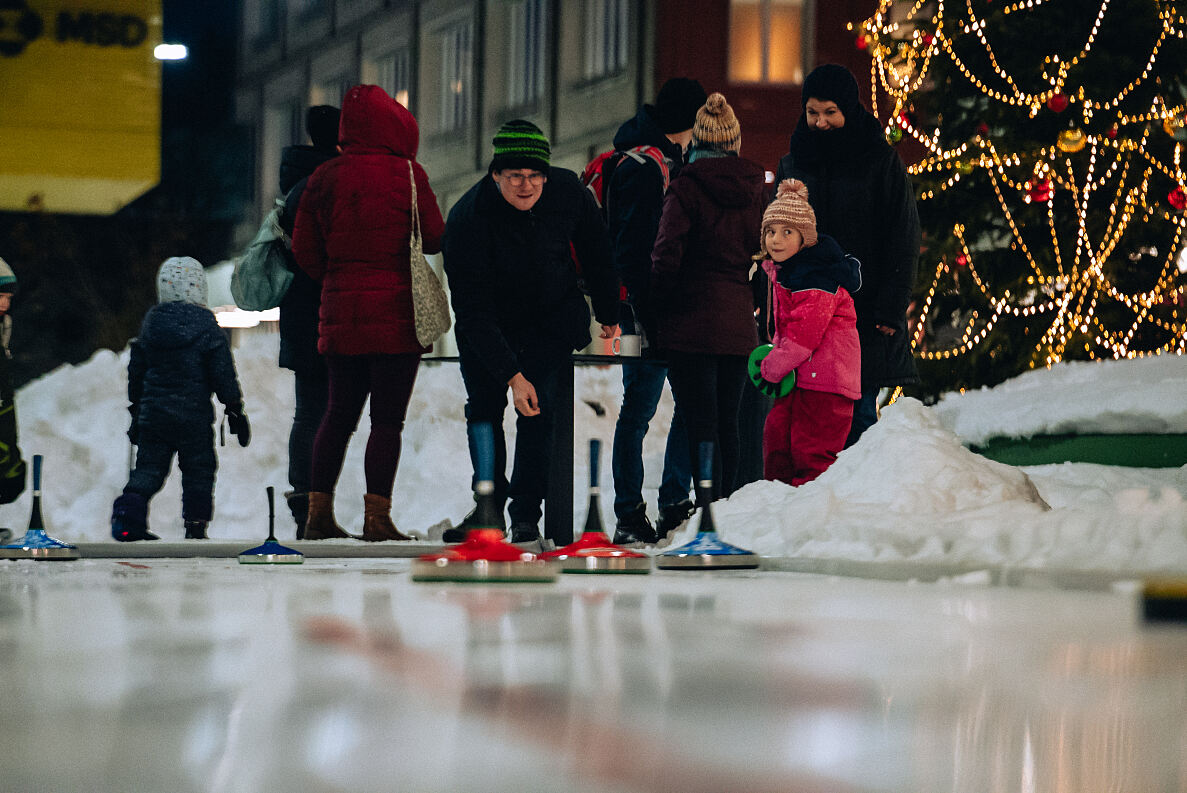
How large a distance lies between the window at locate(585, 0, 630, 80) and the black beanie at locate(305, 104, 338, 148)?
8.24 m

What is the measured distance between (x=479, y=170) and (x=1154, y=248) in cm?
560

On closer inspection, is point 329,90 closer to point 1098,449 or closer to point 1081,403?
point 1081,403

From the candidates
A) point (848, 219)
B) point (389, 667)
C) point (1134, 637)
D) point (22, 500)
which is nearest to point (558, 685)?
point (389, 667)

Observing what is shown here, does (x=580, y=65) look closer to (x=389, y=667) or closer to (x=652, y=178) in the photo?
(x=652, y=178)

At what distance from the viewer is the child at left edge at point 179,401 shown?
25.2ft

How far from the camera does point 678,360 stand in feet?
22.1

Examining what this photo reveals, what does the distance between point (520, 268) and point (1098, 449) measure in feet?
9.96

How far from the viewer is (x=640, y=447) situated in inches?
272

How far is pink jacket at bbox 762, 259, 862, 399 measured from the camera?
652 cm

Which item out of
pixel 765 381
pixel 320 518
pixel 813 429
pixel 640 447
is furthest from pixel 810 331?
pixel 320 518

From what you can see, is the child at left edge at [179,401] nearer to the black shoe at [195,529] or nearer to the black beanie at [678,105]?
the black shoe at [195,529]

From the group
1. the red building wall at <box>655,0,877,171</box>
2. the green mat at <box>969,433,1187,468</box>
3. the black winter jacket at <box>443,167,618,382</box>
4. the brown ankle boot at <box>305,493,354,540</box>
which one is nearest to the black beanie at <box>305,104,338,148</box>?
the black winter jacket at <box>443,167,618,382</box>

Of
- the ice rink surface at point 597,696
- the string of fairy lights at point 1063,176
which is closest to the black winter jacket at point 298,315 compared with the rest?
the ice rink surface at point 597,696

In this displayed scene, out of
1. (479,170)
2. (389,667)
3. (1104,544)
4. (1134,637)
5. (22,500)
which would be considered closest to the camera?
(389,667)
